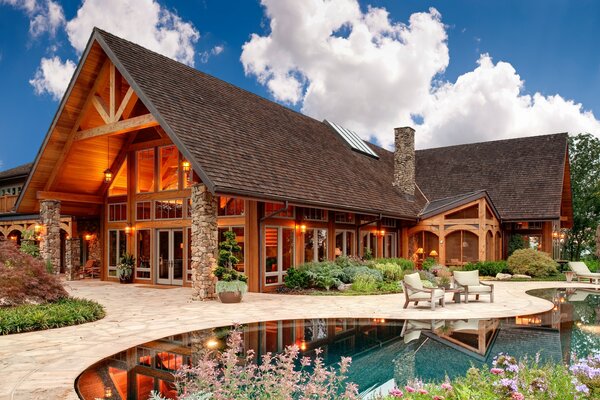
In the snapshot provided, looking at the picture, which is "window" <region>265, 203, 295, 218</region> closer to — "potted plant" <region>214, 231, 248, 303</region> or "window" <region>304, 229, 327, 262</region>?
"window" <region>304, 229, 327, 262</region>

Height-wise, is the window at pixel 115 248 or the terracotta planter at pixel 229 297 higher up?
the window at pixel 115 248

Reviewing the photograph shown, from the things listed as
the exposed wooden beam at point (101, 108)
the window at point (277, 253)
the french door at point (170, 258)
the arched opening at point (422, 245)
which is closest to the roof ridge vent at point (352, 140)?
the arched opening at point (422, 245)

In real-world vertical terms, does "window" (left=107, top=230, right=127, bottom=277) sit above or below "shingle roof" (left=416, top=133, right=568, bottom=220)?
below

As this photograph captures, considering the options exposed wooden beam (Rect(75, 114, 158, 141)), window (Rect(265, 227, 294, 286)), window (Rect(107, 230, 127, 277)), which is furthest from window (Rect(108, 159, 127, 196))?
window (Rect(265, 227, 294, 286))

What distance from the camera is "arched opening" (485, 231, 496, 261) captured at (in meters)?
23.9

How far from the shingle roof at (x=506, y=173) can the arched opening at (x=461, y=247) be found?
2.73m

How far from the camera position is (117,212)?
2000 cm

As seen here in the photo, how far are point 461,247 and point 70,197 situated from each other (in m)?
17.4

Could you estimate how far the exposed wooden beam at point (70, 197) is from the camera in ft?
61.8

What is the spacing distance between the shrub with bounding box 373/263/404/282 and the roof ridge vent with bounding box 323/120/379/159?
950 cm

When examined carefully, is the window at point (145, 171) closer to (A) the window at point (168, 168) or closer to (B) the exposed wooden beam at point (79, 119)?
(A) the window at point (168, 168)

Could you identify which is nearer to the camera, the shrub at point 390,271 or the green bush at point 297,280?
the green bush at point 297,280

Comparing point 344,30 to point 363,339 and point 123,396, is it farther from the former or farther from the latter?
point 123,396

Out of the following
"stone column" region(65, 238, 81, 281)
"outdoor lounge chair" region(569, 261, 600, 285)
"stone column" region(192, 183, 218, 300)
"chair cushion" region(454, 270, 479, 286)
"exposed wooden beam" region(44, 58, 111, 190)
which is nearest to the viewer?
"stone column" region(192, 183, 218, 300)
